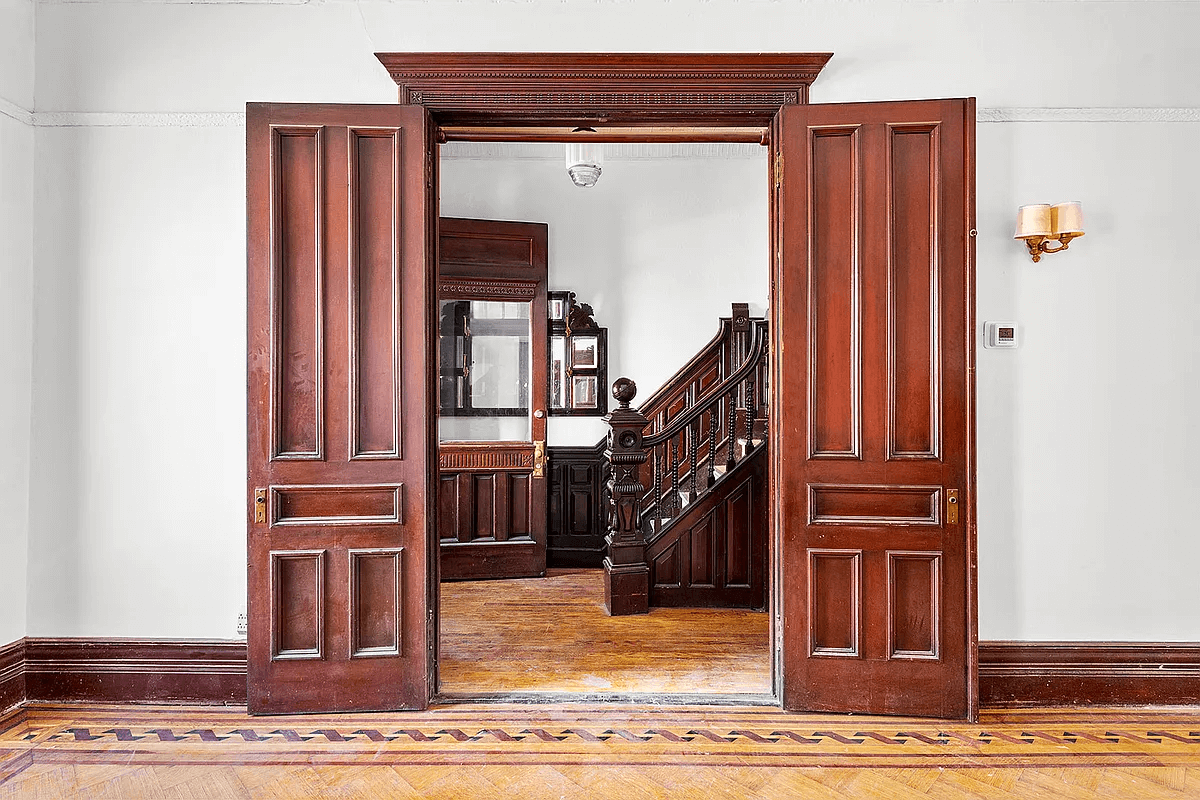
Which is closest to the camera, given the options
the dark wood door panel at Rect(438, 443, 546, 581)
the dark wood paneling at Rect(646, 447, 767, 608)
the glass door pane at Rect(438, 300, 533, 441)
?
the dark wood paneling at Rect(646, 447, 767, 608)

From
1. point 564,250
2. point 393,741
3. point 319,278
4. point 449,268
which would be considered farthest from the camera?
point 564,250

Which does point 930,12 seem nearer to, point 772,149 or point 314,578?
point 772,149

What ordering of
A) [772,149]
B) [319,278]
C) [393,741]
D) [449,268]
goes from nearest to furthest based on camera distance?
[393,741]
[319,278]
[772,149]
[449,268]

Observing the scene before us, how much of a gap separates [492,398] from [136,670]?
3.18m

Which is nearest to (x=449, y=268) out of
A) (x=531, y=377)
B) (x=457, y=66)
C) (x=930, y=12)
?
(x=531, y=377)

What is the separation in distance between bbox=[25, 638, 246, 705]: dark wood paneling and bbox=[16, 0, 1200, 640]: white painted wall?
0.30ft

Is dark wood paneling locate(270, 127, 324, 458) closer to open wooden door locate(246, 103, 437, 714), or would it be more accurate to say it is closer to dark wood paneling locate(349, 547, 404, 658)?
open wooden door locate(246, 103, 437, 714)

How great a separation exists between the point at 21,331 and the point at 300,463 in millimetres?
1461

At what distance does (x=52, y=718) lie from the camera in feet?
10.3

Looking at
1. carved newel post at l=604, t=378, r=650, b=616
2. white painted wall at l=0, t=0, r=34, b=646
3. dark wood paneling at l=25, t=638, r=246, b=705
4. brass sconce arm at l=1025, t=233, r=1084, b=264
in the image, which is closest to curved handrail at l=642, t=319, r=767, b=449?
carved newel post at l=604, t=378, r=650, b=616

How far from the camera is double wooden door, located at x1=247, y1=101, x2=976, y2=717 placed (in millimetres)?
3086

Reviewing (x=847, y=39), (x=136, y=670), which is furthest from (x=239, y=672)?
(x=847, y=39)

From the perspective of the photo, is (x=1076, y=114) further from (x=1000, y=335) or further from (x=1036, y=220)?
(x=1000, y=335)

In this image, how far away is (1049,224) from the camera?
10.3 ft
